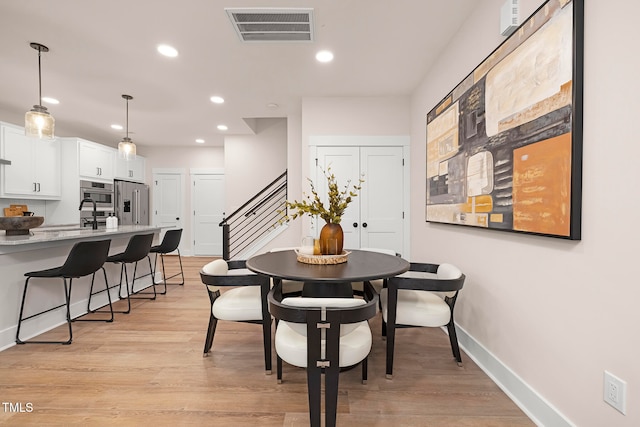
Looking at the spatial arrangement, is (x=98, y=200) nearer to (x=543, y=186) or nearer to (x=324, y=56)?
(x=324, y=56)

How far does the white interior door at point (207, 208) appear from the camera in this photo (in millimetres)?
7402

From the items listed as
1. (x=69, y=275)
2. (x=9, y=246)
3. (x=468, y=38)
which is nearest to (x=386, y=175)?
(x=468, y=38)

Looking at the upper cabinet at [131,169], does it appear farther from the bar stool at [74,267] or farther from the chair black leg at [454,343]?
the chair black leg at [454,343]

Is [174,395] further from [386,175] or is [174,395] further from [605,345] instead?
[386,175]

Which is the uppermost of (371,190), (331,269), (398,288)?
(371,190)

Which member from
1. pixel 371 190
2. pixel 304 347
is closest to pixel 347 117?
pixel 371 190

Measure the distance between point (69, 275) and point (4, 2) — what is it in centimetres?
214

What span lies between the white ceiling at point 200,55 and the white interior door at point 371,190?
0.79 m

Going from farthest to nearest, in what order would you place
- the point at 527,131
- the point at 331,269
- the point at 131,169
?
the point at 131,169
the point at 331,269
the point at 527,131

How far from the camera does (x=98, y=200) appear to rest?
592cm

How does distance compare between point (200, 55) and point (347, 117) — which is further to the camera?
point (347, 117)

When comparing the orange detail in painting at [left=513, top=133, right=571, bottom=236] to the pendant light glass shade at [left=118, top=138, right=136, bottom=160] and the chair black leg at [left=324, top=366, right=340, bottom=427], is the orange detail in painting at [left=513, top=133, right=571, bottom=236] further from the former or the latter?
the pendant light glass shade at [left=118, top=138, right=136, bottom=160]

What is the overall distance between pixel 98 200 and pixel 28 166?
1.24 m

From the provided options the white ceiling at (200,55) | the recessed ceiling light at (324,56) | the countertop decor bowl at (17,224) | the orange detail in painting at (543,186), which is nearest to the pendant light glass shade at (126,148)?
the white ceiling at (200,55)
